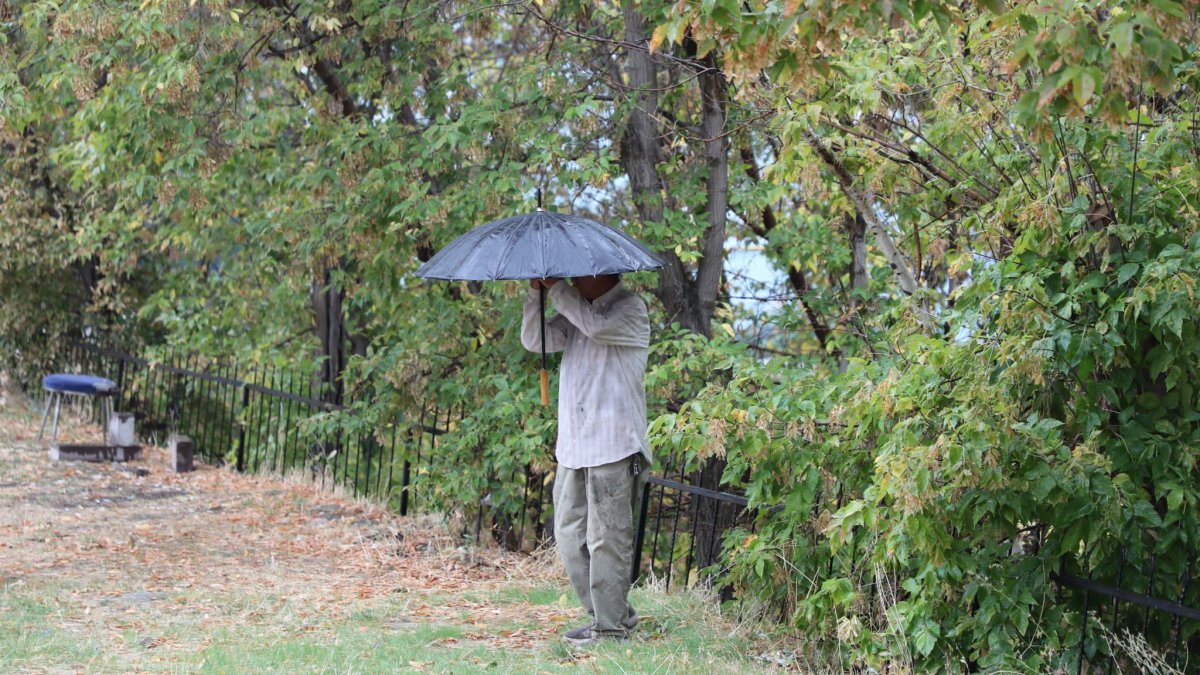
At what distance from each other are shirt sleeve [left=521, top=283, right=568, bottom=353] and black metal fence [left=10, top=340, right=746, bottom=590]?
4.48 ft

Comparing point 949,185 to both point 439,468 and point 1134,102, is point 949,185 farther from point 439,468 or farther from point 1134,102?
point 439,468

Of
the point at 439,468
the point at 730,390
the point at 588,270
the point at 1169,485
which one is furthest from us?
the point at 439,468

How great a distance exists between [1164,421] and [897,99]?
→ 2.67 metres

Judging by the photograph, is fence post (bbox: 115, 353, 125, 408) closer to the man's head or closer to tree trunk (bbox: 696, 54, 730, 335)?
tree trunk (bbox: 696, 54, 730, 335)

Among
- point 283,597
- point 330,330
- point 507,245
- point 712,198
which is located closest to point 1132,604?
point 507,245

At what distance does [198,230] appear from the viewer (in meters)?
11.9

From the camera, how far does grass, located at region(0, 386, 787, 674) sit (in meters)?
5.77

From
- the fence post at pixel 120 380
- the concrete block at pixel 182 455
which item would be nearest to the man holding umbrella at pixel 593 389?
the concrete block at pixel 182 455

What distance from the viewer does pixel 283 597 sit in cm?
721

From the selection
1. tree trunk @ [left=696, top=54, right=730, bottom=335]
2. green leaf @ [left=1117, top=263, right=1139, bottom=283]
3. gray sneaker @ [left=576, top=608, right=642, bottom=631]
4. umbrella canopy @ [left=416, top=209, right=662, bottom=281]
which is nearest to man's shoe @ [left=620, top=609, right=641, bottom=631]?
gray sneaker @ [left=576, top=608, right=642, bottom=631]

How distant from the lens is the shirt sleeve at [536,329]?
6047 mm

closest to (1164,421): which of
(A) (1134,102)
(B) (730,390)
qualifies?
(A) (1134,102)

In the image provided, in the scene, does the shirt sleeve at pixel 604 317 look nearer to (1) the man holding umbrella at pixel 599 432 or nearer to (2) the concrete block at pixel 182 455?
(1) the man holding umbrella at pixel 599 432

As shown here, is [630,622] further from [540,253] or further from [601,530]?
[540,253]
